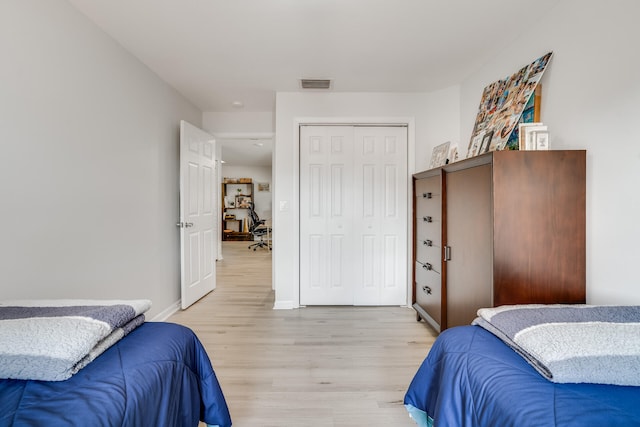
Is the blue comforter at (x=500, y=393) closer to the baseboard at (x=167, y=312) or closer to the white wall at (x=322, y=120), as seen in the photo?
the white wall at (x=322, y=120)

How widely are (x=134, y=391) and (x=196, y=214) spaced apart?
9.59 ft

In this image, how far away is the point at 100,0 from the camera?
1864mm

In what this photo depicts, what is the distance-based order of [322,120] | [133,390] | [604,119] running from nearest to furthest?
[133,390]
[604,119]
[322,120]

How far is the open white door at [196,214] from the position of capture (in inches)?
128

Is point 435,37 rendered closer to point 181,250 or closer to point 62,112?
point 62,112

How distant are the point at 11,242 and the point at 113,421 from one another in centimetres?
139

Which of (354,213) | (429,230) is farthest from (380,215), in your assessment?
(429,230)

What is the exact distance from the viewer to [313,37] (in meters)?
2.25

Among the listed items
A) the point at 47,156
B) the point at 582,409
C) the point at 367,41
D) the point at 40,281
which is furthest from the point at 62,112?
the point at 582,409

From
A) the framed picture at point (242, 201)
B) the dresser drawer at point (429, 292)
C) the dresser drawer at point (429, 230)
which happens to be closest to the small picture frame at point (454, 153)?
the dresser drawer at point (429, 230)

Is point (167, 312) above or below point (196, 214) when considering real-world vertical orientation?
below

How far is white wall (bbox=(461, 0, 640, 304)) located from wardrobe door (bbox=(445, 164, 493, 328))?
519 millimetres

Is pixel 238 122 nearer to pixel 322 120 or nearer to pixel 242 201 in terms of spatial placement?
pixel 322 120

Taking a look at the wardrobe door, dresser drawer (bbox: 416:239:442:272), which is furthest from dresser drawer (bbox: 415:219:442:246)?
the wardrobe door
